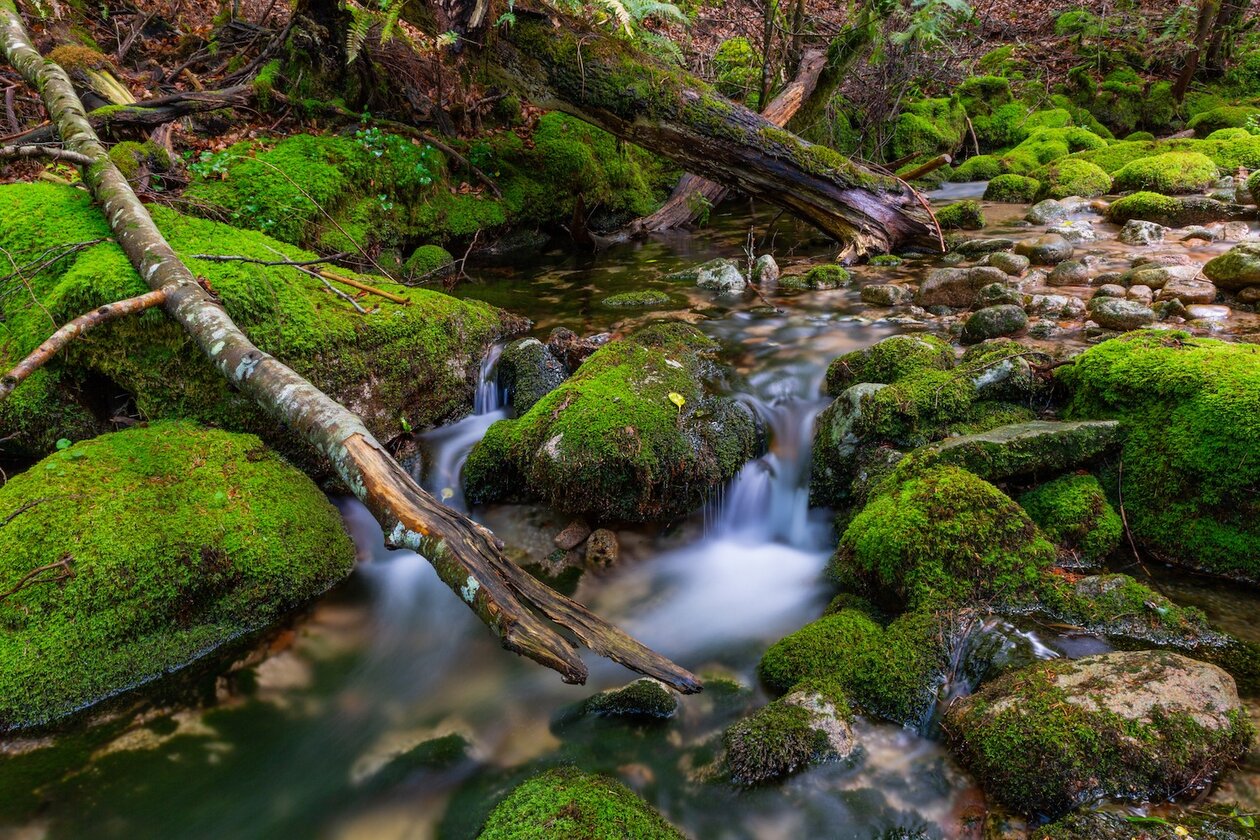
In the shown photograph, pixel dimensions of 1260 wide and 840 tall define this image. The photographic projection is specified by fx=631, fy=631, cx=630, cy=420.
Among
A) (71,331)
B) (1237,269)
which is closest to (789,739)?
(71,331)

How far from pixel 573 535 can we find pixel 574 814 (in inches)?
79.6

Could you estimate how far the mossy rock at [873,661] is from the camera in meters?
2.78

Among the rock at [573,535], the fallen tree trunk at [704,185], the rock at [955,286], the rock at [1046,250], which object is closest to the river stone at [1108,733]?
the rock at [573,535]

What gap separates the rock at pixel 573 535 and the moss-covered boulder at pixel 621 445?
0.10m

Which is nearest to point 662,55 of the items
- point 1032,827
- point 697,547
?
point 697,547

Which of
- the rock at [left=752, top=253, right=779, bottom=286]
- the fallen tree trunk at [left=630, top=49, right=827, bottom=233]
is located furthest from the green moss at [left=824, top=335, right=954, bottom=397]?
the fallen tree trunk at [left=630, top=49, right=827, bottom=233]

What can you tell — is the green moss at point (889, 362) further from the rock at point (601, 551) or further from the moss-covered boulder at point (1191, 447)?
the rock at point (601, 551)

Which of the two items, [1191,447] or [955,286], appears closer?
[1191,447]

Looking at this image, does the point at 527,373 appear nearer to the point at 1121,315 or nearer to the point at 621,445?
the point at 621,445

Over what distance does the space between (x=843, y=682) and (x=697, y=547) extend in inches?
59.8

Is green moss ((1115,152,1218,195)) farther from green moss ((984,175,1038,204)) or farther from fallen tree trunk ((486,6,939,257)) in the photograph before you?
fallen tree trunk ((486,6,939,257))

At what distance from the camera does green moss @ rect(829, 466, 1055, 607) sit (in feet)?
10.0

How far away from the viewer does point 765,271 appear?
26.8 feet

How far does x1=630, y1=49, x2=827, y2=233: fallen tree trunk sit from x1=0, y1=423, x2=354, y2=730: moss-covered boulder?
8.00 metres
